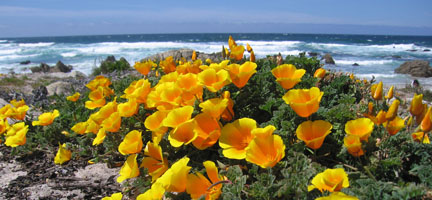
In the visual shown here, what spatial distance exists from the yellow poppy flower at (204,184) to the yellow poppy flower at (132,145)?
451 mm

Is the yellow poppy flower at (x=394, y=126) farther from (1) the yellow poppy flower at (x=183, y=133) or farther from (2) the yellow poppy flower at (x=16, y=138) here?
(2) the yellow poppy flower at (x=16, y=138)

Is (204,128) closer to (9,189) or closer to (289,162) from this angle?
(289,162)

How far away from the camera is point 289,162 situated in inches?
62.2

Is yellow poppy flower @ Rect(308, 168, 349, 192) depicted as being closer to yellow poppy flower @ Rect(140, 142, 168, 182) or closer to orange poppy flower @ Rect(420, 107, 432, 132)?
orange poppy flower @ Rect(420, 107, 432, 132)

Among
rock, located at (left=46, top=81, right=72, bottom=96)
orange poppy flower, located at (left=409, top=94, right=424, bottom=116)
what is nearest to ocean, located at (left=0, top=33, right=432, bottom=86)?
rock, located at (left=46, top=81, right=72, bottom=96)

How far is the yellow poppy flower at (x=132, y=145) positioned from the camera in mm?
1803

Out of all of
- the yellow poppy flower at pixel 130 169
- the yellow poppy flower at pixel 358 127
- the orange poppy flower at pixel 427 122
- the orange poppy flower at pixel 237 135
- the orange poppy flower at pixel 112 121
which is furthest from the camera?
the orange poppy flower at pixel 112 121

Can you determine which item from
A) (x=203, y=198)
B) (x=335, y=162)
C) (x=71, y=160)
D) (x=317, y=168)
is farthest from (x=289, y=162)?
(x=71, y=160)

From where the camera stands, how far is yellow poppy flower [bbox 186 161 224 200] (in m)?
1.54

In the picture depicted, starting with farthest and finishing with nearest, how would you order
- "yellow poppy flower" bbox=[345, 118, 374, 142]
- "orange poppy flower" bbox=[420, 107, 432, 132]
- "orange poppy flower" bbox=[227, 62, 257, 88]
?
"orange poppy flower" bbox=[227, 62, 257, 88]
"yellow poppy flower" bbox=[345, 118, 374, 142]
"orange poppy flower" bbox=[420, 107, 432, 132]

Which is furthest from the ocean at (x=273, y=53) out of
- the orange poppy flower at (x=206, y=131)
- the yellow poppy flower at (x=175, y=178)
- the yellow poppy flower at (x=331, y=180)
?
the yellow poppy flower at (x=175, y=178)

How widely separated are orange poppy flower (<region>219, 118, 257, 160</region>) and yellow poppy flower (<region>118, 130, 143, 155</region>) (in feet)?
1.78

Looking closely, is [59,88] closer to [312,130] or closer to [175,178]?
[175,178]

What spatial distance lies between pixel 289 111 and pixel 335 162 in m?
0.41
